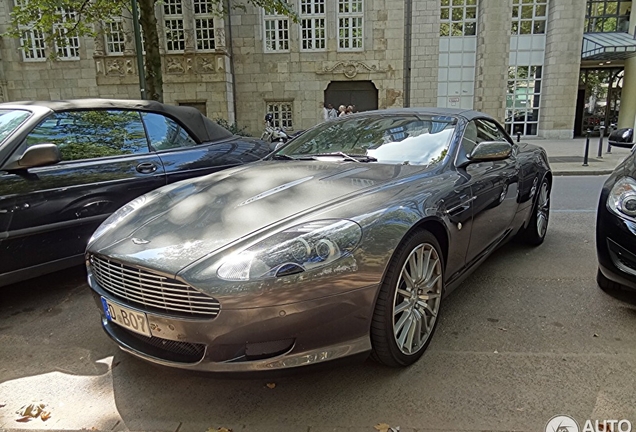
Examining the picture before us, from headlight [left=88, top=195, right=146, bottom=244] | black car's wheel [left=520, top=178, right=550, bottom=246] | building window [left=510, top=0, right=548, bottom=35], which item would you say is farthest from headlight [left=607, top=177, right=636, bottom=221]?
building window [left=510, top=0, right=548, bottom=35]

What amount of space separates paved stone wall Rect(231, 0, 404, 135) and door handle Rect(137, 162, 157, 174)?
16.2 metres

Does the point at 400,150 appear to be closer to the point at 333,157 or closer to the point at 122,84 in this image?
the point at 333,157

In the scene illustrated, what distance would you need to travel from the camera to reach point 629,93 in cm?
1964

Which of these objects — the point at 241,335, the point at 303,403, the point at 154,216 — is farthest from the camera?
the point at 154,216

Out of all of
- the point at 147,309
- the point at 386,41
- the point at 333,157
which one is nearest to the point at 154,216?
the point at 147,309

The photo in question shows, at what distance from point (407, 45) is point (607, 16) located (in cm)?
951

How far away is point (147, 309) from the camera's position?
2.04 m

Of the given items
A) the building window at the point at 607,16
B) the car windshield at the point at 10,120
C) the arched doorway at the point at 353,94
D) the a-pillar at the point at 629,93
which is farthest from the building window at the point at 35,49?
the a-pillar at the point at 629,93

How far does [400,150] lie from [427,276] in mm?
1074

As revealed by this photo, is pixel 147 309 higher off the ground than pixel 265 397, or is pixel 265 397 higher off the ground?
pixel 147 309

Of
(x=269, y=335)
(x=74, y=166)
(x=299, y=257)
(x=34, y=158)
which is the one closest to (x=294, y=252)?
(x=299, y=257)

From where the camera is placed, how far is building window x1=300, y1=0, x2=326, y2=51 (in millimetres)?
19062

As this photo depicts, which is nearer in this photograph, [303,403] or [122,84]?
[303,403]

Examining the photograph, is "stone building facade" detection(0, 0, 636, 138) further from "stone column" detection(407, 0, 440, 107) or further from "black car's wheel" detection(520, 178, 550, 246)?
"black car's wheel" detection(520, 178, 550, 246)
